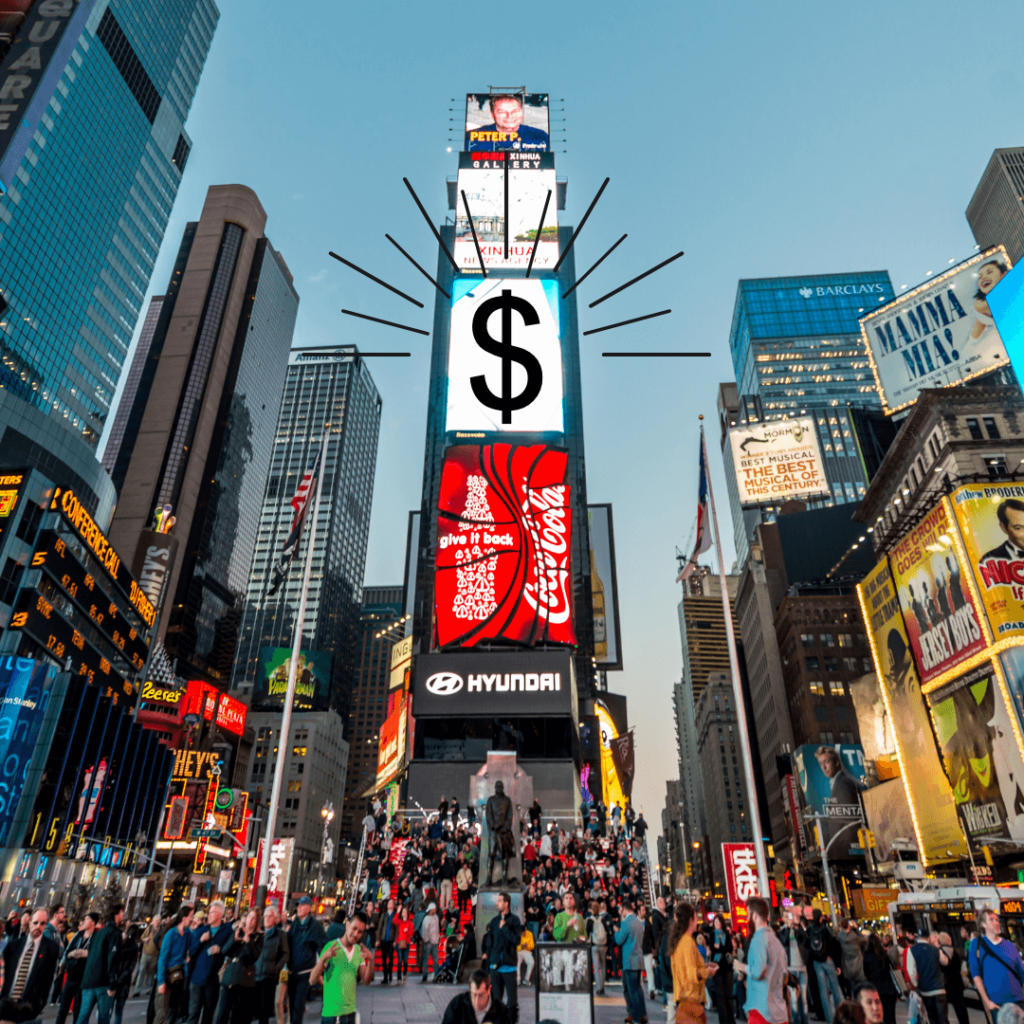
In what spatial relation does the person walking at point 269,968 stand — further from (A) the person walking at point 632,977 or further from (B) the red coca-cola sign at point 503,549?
(B) the red coca-cola sign at point 503,549

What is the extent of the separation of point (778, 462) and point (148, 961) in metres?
83.5

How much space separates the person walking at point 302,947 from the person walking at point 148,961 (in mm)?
9126

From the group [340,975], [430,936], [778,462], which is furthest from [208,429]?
[340,975]

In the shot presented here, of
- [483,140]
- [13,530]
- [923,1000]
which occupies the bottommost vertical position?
[923,1000]

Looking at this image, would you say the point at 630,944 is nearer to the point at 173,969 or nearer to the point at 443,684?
the point at 173,969

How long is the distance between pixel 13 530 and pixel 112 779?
20827mm

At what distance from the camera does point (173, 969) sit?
36.4 feet

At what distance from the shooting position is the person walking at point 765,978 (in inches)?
301

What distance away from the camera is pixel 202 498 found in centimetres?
16450

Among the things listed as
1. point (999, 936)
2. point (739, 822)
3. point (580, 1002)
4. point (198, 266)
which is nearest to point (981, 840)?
point (999, 936)

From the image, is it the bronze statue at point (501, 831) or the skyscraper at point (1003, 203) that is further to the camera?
the skyscraper at point (1003, 203)

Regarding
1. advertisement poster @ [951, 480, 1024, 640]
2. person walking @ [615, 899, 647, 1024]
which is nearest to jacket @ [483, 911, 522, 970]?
person walking @ [615, 899, 647, 1024]

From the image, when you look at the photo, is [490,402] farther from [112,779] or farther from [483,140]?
[483,140]

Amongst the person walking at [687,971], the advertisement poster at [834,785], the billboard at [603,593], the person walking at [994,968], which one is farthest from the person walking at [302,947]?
the advertisement poster at [834,785]
